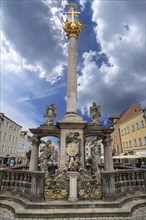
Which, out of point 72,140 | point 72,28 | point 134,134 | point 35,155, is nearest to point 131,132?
point 134,134

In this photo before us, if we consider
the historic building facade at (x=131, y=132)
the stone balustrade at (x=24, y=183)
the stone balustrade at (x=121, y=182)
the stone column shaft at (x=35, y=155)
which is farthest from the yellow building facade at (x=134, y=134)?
the stone balustrade at (x=24, y=183)

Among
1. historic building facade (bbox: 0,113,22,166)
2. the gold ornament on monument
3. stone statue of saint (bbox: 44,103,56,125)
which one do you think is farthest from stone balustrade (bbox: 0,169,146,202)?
historic building facade (bbox: 0,113,22,166)

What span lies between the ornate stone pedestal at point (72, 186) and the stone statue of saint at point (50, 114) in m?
4.79

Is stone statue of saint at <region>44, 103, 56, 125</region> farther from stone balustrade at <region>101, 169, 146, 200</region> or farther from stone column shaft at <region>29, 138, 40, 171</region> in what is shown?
stone balustrade at <region>101, 169, 146, 200</region>

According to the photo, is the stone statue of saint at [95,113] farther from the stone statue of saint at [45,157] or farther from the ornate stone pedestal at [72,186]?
the ornate stone pedestal at [72,186]

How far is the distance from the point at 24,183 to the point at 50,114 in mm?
5354

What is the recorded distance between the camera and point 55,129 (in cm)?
1069

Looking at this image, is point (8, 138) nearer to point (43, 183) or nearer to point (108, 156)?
point (108, 156)

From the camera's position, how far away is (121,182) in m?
7.50

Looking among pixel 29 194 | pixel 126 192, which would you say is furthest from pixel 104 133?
pixel 29 194

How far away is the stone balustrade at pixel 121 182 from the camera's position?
6980mm

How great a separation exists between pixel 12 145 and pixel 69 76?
3830 cm

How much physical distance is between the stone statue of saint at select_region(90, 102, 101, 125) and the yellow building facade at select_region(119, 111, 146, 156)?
1908 centimetres

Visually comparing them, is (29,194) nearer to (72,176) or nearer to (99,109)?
(72,176)
